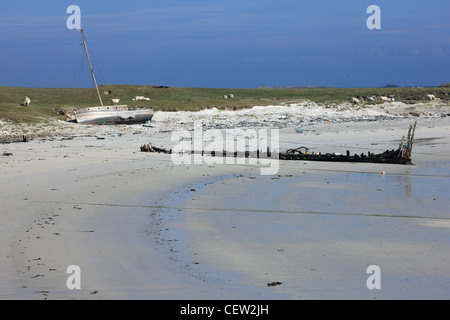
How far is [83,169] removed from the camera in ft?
50.5

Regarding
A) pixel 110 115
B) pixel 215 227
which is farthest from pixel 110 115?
pixel 215 227

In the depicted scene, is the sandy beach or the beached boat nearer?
the sandy beach

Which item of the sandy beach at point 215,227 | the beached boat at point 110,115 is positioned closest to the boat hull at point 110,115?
the beached boat at point 110,115

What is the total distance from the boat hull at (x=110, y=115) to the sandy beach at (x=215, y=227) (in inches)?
317

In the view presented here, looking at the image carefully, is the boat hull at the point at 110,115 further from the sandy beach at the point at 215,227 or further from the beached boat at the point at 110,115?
the sandy beach at the point at 215,227

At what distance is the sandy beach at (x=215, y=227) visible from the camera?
6418 millimetres

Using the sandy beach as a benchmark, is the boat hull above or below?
above

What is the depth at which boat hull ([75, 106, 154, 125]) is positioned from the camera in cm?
2822

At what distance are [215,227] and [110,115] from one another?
2081 centimetres

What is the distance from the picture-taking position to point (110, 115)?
2911 centimetres

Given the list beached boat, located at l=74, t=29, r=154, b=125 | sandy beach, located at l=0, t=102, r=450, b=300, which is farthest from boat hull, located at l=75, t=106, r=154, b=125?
sandy beach, located at l=0, t=102, r=450, b=300

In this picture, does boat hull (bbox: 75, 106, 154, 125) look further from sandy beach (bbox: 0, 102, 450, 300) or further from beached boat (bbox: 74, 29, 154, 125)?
sandy beach (bbox: 0, 102, 450, 300)
